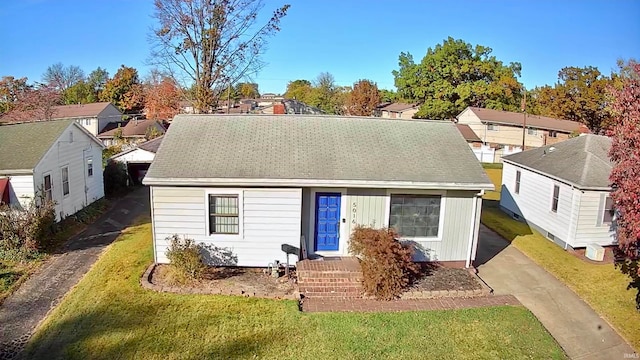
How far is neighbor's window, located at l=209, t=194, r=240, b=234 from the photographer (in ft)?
39.9

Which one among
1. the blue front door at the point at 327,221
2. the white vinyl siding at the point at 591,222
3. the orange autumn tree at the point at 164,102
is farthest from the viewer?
the orange autumn tree at the point at 164,102

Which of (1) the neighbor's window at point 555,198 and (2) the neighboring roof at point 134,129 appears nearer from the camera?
(1) the neighbor's window at point 555,198

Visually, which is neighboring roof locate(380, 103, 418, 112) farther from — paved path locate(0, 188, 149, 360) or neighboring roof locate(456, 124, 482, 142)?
paved path locate(0, 188, 149, 360)

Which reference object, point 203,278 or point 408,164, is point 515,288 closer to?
point 408,164

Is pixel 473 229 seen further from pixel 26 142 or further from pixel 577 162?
pixel 26 142

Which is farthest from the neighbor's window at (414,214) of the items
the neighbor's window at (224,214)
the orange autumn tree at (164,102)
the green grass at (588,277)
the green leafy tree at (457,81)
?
the green leafy tree at (457,81)

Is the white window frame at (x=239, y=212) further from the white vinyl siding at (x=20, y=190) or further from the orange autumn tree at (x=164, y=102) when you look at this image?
the orange autumn tree at (x=164, y=102)

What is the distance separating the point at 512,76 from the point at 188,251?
55.9 m

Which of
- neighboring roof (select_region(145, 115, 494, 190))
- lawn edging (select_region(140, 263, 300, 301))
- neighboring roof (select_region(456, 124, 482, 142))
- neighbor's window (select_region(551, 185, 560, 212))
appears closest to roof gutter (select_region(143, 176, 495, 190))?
neighboring roof (select_region(145, 115, 494, 190))

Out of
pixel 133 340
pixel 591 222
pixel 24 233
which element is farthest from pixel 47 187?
pixel 591 222

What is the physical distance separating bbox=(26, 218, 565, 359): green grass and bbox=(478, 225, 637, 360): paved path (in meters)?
0.52

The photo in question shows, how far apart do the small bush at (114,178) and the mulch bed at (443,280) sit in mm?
17772

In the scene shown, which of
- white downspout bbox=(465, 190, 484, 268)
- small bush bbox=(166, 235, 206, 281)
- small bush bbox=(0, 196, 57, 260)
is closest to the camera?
small bush bbox=(166, 235, 206, 281)

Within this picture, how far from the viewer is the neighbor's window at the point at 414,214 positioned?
41.4 feet
